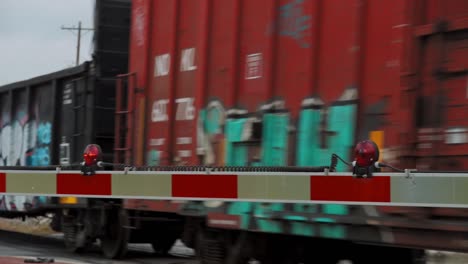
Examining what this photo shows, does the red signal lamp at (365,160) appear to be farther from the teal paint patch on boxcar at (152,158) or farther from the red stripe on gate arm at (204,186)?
the teal paint patch on boxcar at (152,158)

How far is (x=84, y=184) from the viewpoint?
232 inches

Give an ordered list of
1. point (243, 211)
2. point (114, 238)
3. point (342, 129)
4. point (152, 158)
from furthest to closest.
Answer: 1. point (114, 238)
2. point (152, 158)
3. point (243, 211)
4. point (342, 129)

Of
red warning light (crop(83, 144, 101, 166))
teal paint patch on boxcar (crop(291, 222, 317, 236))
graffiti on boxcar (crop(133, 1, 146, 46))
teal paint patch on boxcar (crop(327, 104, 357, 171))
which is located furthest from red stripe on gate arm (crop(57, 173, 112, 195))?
graffiti on boxcar (crop(133, 1, 146, 46))

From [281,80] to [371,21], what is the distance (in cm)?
118

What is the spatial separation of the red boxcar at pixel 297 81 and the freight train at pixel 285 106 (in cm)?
1

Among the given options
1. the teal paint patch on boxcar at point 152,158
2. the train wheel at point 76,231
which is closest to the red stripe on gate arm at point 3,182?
the teal paint patch on boxcar at point 152,158

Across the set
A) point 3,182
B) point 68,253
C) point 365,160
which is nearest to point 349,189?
point 365,160

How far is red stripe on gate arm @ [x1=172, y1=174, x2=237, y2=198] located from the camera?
16.8 feet

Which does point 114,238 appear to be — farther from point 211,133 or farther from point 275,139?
point 275,139

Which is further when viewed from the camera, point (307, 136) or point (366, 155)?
point (307, 136)

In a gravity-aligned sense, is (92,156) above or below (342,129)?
below

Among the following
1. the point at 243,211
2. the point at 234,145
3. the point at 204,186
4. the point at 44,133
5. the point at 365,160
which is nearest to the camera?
the point at 365,160

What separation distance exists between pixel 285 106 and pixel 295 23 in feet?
2.49

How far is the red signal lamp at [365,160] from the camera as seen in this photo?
4.42 metres
